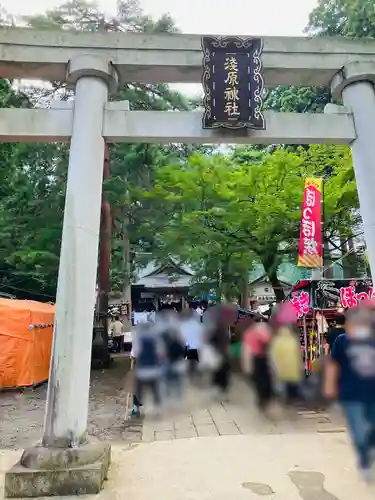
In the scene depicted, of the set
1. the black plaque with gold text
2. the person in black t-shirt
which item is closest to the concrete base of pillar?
the black plaque with gold text

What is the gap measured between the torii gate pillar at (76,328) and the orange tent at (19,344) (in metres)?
5.84

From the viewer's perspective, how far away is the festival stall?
8.02 metres

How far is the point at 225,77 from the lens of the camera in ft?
16.3

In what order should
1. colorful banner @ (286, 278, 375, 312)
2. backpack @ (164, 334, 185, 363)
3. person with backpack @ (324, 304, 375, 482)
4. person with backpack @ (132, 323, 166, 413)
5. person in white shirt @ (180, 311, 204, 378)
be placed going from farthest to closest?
colorful banner @ (286, 278, 375, 312)
person in white shirt @ (180, 311, 204, 378)
backpack @ (164, 334, 185, 363)
person with backpack @ (132, 323, 166, 413)
person with backpack @ (324, 304, 375, 482)

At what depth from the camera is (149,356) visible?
5.63 meters

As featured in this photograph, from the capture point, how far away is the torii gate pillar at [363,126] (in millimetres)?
4758

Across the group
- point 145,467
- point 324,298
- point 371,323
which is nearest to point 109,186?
point 324,298

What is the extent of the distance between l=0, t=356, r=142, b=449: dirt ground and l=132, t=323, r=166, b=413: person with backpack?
834 millimetres

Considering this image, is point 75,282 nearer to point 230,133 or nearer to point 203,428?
point 230,133

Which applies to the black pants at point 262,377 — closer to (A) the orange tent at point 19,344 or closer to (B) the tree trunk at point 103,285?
(A) the orange tent at point 19,344

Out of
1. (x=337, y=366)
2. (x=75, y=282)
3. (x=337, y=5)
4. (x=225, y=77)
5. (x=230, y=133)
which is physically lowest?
(x=337, y=366)

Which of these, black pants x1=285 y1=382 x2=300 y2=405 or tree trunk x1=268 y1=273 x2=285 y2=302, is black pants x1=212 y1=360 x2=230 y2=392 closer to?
black pants x1=285 y1=382 x2=300 y2=405

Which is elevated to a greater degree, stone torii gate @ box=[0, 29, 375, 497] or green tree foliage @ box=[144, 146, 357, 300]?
green tree foliage @ box=[144, 146, 357, 300]

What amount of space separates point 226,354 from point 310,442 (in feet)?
5.72
